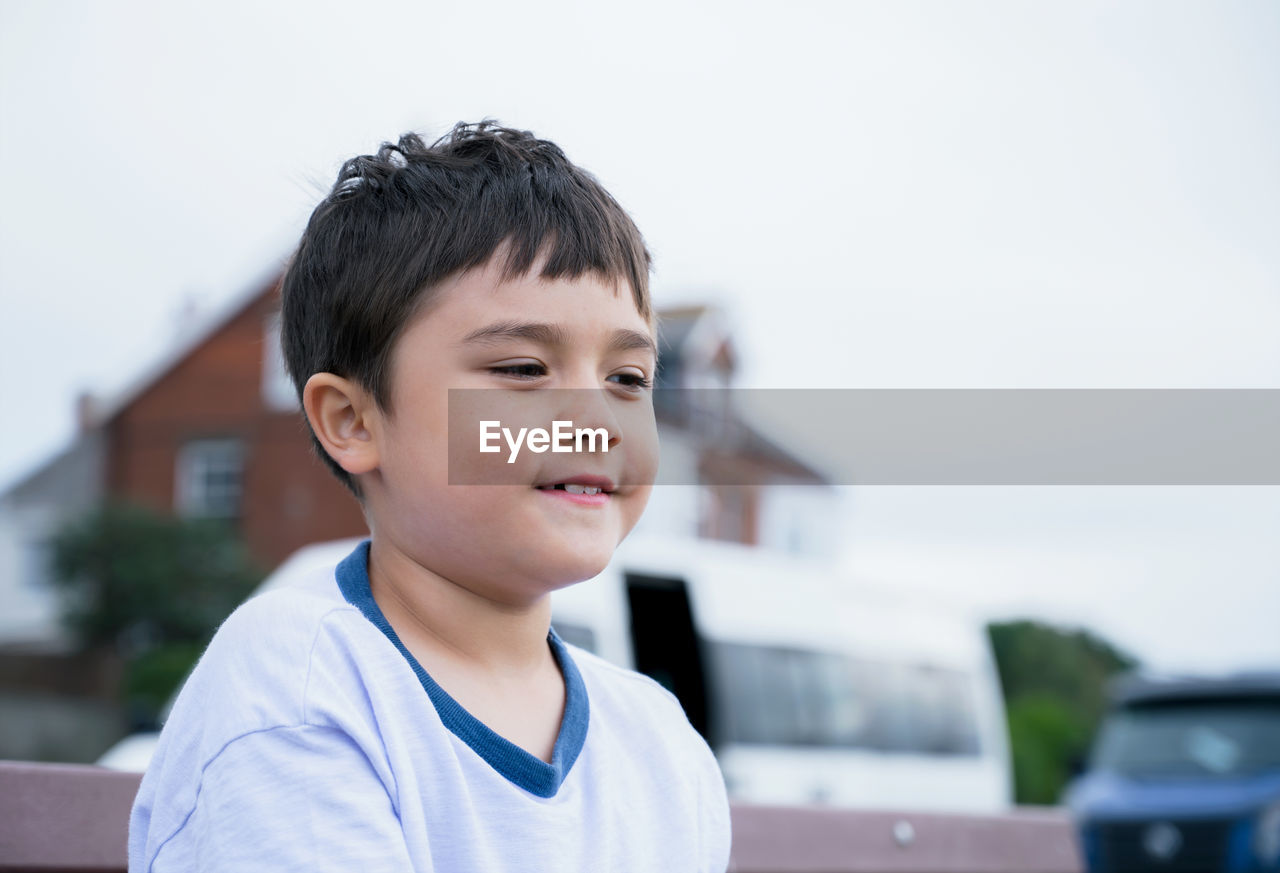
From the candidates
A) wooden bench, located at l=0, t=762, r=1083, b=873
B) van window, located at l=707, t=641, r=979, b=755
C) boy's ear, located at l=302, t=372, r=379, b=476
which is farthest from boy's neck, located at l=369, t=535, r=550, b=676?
van window, located at l=707, t=641, r=979, b=755

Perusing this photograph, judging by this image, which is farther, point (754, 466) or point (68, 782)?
point (754, 466)

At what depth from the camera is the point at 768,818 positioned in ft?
8.11

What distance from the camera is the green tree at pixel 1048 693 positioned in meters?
27.2

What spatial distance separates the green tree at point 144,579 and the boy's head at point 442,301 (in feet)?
73.9

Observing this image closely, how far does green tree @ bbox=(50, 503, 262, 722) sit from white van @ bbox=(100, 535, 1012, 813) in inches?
572

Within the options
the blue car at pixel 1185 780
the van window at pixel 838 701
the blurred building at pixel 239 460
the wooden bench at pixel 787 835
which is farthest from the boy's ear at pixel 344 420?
the blurred building at pixel 239 460

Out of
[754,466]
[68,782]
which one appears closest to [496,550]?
[68,782]

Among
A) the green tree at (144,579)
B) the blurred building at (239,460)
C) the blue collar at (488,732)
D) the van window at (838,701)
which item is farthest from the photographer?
the blurred building at (239,460)

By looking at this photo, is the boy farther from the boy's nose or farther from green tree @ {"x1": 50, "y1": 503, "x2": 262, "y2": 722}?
green tree @ {"x1": 50, "y1": 503, "x2": 262, "y2": 722}

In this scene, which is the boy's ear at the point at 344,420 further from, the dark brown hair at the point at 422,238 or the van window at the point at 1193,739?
the van window at the point at 1193,739

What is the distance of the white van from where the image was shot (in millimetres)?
9555

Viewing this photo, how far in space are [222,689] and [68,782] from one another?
2.21 ft

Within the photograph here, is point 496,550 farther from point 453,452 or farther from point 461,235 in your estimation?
point 461,235

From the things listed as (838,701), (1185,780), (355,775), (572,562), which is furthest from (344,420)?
(1185,780)
